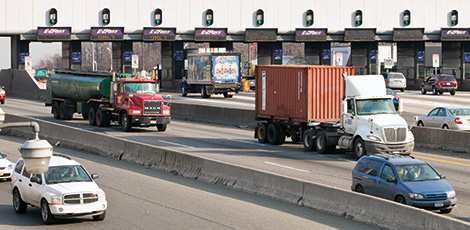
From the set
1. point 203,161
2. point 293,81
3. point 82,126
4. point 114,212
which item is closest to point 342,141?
point 293,81

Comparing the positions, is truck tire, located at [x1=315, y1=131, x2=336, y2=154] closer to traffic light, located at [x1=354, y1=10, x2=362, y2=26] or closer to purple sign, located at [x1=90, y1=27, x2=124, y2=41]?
purple sign, located at [x1=90, y1=27, x2=124, y2=41]

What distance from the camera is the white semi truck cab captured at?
1107 inches

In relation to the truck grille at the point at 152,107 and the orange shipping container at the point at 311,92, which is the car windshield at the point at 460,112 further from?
the truck grille at the point at 152,107

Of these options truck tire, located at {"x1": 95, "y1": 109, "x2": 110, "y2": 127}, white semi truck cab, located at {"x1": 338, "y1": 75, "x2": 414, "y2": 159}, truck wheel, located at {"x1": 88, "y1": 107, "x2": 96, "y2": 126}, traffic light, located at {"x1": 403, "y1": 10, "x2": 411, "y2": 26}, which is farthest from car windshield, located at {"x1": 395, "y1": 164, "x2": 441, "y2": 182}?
traffic light, located at {"x1": 403, "y1": 10, "x2": 411, "y2": 26}

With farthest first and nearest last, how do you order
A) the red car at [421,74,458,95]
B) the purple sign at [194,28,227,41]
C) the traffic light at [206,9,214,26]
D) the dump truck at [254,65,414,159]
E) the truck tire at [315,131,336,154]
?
the traffic light at [206,9,214,26]
the purple sign at [194,28,227,41]
the red car at [421,74,458,95]
the truck tire at [315,131,336,154]
the dump truck at [254,65,414,159]

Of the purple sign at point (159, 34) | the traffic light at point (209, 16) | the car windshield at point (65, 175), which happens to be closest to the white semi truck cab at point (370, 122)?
the car windshield at point (65, 175)

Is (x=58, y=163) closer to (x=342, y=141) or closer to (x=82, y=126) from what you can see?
(x=342, y=141)

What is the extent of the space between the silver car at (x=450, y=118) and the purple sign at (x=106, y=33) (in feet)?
131

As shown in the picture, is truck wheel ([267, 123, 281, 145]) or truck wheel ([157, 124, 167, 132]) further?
truck wheel ([157, 124, 167, 132])

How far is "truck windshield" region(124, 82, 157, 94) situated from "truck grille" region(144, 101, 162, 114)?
1.10m

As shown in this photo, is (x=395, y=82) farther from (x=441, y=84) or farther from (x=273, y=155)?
(x=273, y=155)

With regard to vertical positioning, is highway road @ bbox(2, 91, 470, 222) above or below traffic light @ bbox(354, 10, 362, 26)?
below

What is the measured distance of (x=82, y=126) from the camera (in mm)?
42812

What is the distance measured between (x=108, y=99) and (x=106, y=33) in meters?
30.4
